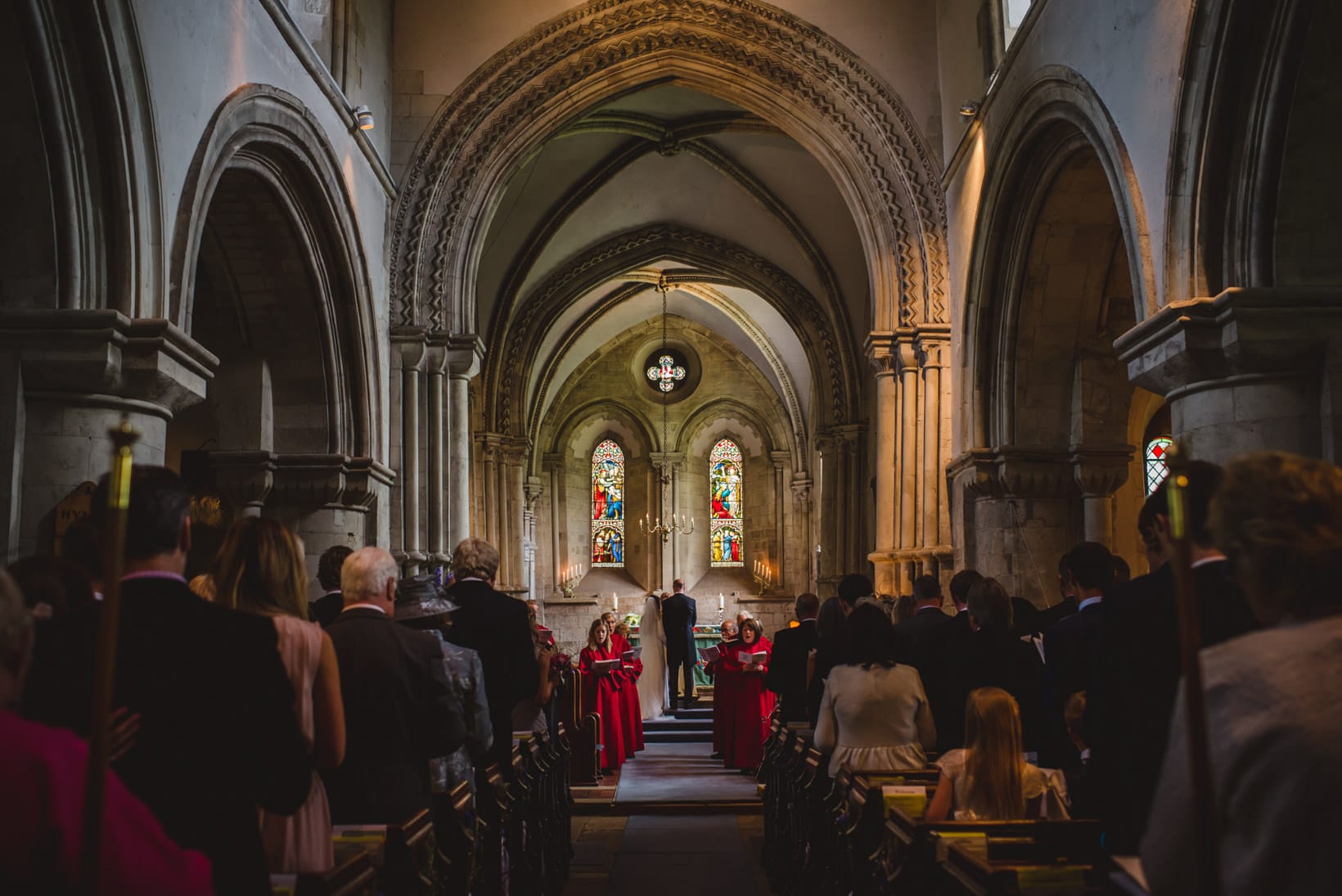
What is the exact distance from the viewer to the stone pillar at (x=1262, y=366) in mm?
5535

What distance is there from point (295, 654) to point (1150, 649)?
6.19 feet

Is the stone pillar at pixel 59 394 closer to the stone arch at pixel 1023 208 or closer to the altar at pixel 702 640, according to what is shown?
the stone arch at pixel 1023 208

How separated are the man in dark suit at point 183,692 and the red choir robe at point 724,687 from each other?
31.6ft

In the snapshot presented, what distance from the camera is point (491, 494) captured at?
19.7 meters

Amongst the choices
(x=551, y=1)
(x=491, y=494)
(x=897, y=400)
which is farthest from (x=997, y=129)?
(x=491, y=494)

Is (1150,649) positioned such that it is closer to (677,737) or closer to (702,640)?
(677,737)

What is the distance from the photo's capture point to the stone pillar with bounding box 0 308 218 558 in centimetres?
558

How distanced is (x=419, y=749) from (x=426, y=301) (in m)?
8.17

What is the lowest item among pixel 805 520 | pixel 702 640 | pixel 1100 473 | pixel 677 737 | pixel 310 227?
pixel 677 737

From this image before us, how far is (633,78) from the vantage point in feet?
40.3

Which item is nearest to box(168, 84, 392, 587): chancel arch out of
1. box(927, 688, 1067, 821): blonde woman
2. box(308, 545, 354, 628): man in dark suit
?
box(308, 545, 354, 628): man in dark suit

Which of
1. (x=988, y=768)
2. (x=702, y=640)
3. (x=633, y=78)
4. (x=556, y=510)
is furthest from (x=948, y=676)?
(x=556, y=510)

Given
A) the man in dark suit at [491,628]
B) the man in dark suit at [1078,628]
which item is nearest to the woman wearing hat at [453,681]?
the man in dark suit at [491,628]

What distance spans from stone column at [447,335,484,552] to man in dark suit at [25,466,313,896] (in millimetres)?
9271
